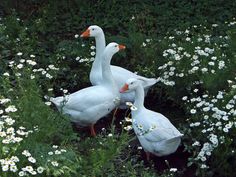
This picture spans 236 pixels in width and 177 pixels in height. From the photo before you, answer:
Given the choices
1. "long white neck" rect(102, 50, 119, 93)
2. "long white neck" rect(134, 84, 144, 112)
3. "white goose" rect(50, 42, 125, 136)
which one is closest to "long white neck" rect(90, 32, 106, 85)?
"long white neck" rect(102, 50, 119, 93)

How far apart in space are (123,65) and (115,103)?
4.06 feet

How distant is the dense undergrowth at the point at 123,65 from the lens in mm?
4293

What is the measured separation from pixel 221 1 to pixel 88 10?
5.96ft

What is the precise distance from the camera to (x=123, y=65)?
6750 millimetres

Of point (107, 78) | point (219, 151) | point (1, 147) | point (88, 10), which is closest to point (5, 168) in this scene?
point (1, 147)

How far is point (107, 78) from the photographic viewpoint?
574 cm

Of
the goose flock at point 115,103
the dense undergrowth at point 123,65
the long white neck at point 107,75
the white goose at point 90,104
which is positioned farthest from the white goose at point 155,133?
the long white neck at point 107,75

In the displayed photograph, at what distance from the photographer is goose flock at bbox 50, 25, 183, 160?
501cm

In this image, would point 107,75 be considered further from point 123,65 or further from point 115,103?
point 123,65

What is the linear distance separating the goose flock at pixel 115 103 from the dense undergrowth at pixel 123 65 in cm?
14

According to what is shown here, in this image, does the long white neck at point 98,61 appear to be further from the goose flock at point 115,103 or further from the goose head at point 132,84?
the goose head at point 132,84

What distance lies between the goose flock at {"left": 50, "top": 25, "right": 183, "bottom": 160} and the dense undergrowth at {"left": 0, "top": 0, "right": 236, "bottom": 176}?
145 millimetres

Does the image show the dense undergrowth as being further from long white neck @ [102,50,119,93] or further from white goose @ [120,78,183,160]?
long white neck @ [102,50,119,93]

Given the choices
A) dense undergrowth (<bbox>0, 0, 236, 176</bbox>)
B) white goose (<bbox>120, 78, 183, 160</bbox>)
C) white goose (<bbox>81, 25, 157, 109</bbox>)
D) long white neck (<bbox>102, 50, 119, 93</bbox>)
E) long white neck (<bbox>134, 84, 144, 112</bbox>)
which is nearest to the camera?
dense undergrowth (<bbox>0, 0, 236, 176</bbox>)
